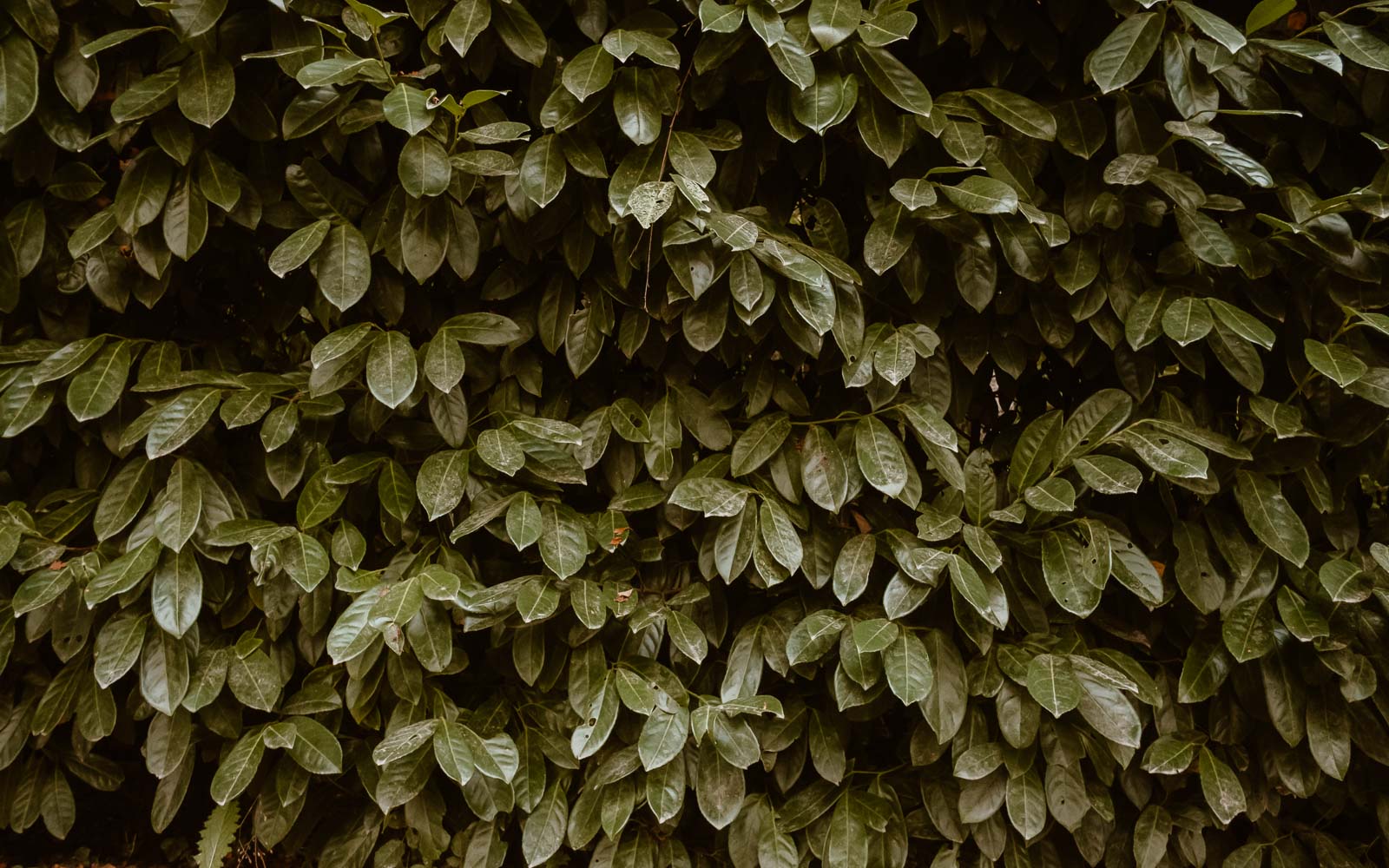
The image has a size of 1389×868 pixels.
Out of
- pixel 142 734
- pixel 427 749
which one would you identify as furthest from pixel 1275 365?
pixel 142 734

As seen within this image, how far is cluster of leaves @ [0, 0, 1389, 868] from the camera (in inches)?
64.6

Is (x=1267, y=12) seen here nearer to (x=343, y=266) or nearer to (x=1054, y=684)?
(x=1054, y=684)

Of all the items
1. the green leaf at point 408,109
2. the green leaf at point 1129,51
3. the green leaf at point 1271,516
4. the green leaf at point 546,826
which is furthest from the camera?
the green leaf at point 546,826

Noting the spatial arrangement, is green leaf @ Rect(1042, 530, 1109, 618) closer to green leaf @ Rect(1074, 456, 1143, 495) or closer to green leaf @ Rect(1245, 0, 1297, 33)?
green leaf @ Rect(1074, 456, 1143, 495)

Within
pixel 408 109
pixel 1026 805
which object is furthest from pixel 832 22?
pixel 1026 805

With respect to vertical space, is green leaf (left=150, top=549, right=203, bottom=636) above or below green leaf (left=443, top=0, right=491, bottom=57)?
below

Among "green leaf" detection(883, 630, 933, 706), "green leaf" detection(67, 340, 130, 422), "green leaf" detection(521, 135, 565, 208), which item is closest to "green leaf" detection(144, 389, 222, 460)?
"green leaf" detection(67, 340, 130, 422)

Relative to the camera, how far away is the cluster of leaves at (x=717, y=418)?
1.64m

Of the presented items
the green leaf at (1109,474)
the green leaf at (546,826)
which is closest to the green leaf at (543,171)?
the green leaf at (1109,474)

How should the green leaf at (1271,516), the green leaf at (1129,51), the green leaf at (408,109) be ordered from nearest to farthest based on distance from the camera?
1. the green leaf at (408,109)
2. the green leaf at (1129,51)
3. the green leaf at (1271,516)

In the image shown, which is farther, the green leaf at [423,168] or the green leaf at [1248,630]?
the green leaf at [1248,630]

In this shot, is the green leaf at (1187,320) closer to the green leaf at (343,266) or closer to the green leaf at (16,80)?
the green leaf at (343,266)

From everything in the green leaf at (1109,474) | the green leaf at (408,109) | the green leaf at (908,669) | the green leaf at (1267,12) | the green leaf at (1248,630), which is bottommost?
the green leaf at (1248,630)

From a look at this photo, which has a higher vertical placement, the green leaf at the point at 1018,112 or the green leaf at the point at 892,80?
the green leaf at the point at 892,80
